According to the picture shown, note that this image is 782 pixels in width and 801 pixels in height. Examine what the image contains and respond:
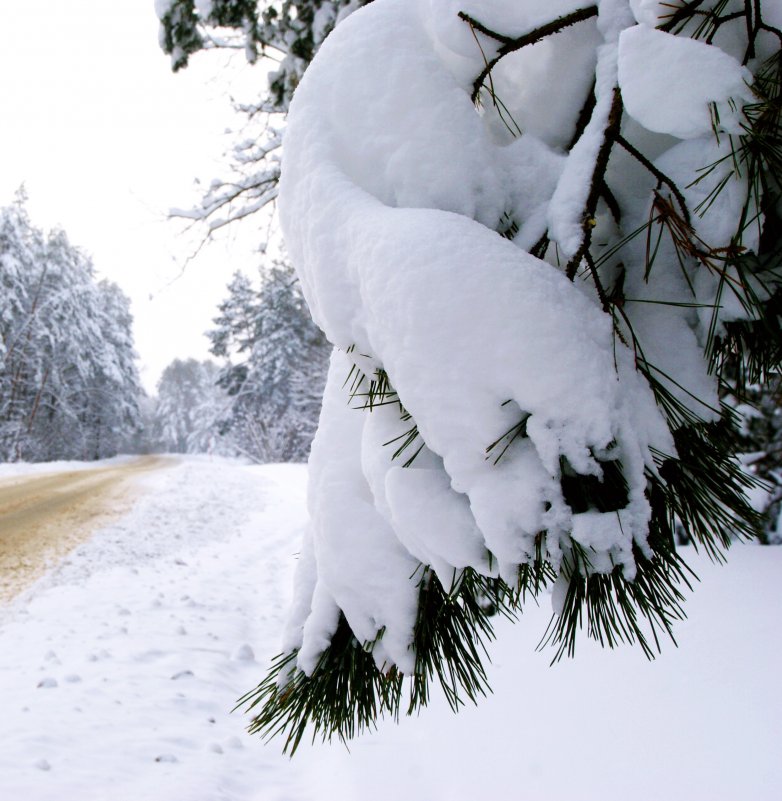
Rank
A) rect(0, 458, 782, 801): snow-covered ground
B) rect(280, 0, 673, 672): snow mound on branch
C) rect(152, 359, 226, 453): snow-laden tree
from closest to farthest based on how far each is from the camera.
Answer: rect(280, 0, 673, 672): snow mound on branch → rect(0, 458, 782, 801): snow-covered ground → rect(152, 359, 226, 453): snow-laden tree

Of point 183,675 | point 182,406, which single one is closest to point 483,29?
point 183,675

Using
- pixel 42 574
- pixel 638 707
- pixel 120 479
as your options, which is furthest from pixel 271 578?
pixel 120 479

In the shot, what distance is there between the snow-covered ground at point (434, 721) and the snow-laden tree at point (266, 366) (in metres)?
20.5

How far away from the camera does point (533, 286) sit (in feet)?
2.31

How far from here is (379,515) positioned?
3.40ft

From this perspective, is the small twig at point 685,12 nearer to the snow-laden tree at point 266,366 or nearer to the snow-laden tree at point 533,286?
the snow-laden tree at point 533,286

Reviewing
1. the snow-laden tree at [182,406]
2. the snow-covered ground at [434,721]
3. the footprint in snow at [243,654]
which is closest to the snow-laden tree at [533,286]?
the snow-covered ground at [434,721]

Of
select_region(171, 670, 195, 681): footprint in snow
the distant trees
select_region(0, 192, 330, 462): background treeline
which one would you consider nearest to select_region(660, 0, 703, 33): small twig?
select_region(171, 670, 195, 681): footprint in snow

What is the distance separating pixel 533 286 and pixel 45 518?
10464mm

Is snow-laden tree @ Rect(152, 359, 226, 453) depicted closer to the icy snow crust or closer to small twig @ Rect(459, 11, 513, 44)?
the icy snow crust

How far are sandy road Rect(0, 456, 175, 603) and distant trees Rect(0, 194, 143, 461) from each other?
11027 mm

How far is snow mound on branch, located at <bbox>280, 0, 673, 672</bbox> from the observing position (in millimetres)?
679

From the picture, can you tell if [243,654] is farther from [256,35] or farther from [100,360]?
[100,360]

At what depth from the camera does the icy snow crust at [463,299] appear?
68 centimetres
